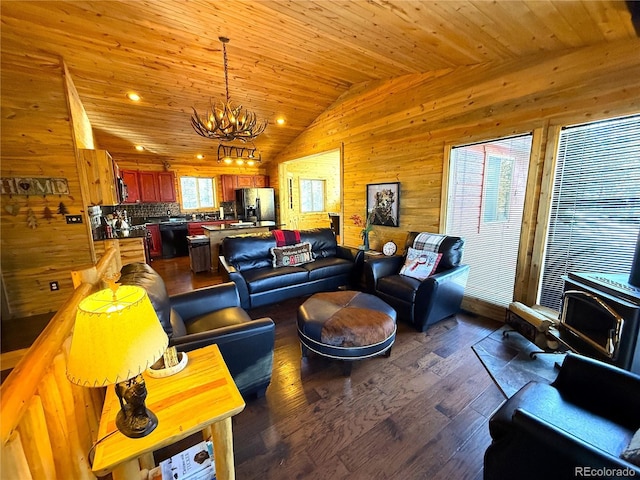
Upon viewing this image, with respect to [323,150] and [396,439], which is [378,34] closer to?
[323,150]

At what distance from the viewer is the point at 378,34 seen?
2.73 m

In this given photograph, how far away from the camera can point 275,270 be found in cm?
361

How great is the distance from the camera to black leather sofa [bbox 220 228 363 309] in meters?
3.31

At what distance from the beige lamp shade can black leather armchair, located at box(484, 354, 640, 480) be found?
4.65 feet

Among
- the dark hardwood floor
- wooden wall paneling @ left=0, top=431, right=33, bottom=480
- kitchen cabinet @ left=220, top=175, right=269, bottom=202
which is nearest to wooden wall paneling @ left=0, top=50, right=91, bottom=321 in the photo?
the dark hardwood floor

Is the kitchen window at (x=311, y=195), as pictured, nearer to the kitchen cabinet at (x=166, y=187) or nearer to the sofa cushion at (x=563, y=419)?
the kitchen cabinet at (x=166, y=187)

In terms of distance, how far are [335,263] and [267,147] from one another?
175 inches

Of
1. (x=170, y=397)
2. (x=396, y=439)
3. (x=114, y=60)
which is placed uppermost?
(x=114, y=60)

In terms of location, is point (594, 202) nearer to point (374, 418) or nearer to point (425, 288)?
point (425, 288)

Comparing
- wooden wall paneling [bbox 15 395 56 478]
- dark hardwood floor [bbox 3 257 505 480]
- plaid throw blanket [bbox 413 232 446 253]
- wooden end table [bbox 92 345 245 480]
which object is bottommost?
dark hardwood floor [bbox 3 257 505 480]

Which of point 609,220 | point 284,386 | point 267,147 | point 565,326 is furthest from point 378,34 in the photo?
point 267,147

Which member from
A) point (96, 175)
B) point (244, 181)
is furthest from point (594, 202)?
point (244, 181)

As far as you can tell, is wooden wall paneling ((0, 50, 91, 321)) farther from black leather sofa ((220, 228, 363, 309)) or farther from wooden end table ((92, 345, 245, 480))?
wooden end table ((92, 345, 245, 480))

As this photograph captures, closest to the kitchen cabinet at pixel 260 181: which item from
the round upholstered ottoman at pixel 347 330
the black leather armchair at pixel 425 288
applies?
the black leather armchair at pixel 425 288
